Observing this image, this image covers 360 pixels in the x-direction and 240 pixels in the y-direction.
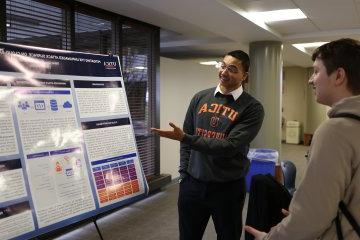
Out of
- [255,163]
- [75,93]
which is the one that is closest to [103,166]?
[75,93]

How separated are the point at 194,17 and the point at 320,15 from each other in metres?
1.58

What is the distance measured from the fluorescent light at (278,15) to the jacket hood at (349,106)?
11.1 feet

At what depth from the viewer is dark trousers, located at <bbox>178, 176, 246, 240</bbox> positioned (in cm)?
202

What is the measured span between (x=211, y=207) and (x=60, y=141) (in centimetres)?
91

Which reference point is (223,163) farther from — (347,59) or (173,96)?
(173,96)

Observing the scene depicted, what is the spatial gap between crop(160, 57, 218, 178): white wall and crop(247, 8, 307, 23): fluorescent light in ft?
5.22

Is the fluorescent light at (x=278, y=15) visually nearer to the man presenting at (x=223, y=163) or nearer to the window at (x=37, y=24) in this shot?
the window at (x=37, y=24)

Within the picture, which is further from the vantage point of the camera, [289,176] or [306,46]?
[306,46]

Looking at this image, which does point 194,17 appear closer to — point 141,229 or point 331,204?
point 141,229

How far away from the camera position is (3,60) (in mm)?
1633

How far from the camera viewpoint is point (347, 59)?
1.09 m

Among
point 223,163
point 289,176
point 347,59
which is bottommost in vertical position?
point 289,176

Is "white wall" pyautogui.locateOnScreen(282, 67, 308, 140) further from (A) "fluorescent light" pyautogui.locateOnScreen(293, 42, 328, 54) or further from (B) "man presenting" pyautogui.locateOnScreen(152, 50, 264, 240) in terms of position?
(B) "man presenting" pyautogui.locateOnScreen(152, 50, 264, 240)

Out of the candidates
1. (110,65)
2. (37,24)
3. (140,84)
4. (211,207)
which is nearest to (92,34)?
(37,24)
